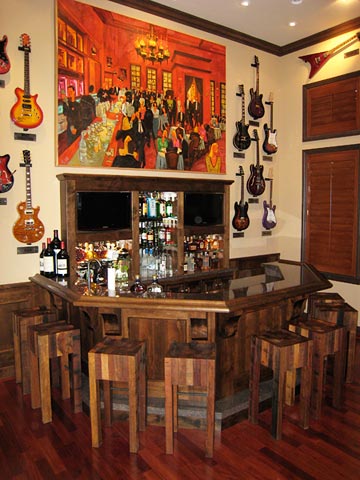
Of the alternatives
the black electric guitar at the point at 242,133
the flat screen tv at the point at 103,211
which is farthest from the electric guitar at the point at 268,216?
the flat screen tv at the point at 103,211

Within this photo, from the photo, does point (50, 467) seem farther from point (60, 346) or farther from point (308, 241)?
point (308, 241)

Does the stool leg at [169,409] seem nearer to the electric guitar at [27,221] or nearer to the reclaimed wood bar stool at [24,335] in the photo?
the reclaimed wood bar stool at [24,335]

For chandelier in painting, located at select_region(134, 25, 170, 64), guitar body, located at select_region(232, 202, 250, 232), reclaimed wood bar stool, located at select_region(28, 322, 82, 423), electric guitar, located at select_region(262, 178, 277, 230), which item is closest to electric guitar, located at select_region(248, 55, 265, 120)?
electric guitar, located at select_region(262, 178, 277, 230)

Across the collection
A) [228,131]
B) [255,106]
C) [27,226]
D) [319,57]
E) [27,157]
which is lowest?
[27,226]

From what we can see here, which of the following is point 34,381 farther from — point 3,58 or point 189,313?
point 3,58

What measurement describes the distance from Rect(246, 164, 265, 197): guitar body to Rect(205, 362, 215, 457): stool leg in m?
3.53

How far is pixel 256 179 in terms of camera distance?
5.70m

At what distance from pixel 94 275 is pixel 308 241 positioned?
324 centimetres

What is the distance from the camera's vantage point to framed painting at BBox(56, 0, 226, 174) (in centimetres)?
410

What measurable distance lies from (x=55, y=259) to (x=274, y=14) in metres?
3.84

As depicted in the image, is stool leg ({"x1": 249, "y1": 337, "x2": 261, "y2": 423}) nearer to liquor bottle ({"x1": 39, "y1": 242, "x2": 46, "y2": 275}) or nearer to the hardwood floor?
the hardwood floor

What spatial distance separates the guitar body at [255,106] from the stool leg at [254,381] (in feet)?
11.8

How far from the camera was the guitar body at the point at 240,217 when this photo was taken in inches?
218

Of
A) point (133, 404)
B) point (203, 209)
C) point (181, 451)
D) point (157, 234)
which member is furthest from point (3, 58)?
point (181, 451)
